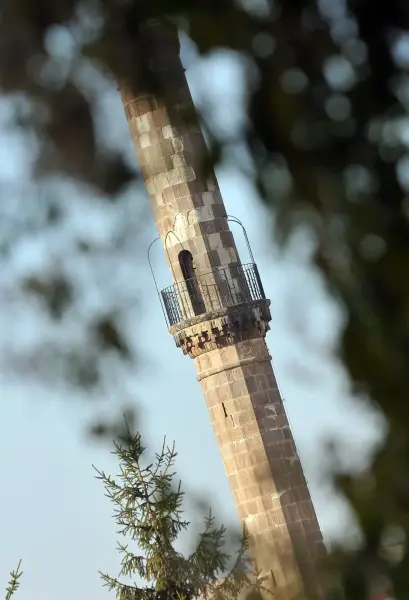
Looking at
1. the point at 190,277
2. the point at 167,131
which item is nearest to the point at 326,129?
the point at 167,131

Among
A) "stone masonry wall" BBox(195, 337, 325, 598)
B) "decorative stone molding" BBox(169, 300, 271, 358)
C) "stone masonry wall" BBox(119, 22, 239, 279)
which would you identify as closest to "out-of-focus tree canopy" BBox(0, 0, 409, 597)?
"stone masonry wall" BBox(119, 22, 239, 279)

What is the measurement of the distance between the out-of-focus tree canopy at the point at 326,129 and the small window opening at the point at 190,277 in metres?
11.9

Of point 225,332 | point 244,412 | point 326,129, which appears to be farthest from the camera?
point 225,332

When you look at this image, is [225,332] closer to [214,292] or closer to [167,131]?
[214,292]

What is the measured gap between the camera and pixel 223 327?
13273mm

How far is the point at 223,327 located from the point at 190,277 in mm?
559

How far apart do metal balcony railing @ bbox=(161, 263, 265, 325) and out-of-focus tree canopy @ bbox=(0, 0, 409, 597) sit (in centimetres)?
1195

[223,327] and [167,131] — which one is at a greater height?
[223,327]

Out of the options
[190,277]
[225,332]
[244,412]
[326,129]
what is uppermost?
[190,277]

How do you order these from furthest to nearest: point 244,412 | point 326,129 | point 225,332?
1. point 225,332
2. point 244,412
3. point 326,129

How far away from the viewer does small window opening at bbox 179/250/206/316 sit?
13.2m

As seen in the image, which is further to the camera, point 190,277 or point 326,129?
point 190,277

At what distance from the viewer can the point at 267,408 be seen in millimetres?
13250

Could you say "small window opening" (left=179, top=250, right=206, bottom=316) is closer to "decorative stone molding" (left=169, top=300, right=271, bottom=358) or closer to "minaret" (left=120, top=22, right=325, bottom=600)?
"minaret" (left=120, top=22, right=325, bottom=600)
